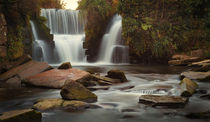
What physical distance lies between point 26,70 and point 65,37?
1298 cm

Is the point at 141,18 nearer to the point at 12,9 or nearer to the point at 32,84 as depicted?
the point at 32,84

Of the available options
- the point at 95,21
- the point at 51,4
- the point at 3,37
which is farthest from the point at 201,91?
the point at 51,4

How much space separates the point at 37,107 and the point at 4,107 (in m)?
0.85

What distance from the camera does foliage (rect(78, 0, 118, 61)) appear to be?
22.2 metres

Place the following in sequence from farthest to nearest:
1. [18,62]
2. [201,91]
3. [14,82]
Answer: [18,62] < [14,82] < [201,91]

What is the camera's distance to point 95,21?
2302cm

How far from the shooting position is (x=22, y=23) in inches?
515

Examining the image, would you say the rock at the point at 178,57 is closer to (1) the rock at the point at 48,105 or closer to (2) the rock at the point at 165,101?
(2) the rock at the point at 165,101

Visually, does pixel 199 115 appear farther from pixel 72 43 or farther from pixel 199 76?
pixel 72 43

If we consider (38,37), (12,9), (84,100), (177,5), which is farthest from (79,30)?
(177,5)

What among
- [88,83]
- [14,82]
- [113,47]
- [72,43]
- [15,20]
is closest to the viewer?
[88,83]

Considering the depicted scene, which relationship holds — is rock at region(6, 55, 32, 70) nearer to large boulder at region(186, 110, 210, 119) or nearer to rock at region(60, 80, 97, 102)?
rock at region(60, 80, 97, 102)

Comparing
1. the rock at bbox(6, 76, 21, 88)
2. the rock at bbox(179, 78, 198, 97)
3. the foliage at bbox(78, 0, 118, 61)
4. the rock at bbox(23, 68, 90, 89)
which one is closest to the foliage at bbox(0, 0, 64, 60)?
the rock at bbox(6, 76, 21, 88)

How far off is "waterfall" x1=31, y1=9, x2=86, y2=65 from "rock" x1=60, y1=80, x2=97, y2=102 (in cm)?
1216
